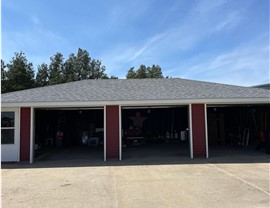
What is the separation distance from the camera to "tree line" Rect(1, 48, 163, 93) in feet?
125

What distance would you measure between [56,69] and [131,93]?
113 ft

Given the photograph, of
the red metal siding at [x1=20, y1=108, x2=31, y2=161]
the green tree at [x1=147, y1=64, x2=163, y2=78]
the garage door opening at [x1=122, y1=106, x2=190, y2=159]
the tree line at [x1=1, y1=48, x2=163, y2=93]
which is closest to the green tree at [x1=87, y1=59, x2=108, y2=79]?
the tree line at [x1=1, y1=48, x2=163, y2=93]

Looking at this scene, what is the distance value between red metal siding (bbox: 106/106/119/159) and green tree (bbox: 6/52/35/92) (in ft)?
88.3

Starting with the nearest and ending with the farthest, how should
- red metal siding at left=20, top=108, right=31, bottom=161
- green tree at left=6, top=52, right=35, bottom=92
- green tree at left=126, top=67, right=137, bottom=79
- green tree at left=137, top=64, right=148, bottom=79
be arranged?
red metal siding at left=20, top=108, right=31, bottom=161
green tree at left=6, top=52, right=35, bottom=92
green tree at left=126, top=67, right=137, bottom=79
green tree at left=137, top=64, right=148, bottom=79

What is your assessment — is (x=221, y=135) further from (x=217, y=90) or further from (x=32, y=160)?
(x=32, y=160)

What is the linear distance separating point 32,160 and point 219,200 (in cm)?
862

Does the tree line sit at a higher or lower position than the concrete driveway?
higher

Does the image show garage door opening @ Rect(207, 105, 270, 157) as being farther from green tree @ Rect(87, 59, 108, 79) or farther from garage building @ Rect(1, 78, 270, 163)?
green tree @ Rect(87, 59, 108, 79)

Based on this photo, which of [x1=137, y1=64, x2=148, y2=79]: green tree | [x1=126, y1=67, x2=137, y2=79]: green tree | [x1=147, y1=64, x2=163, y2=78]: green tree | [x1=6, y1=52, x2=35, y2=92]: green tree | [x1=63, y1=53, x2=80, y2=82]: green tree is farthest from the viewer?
[x1=147, y1=64, x2=163, y2=78]: green tree

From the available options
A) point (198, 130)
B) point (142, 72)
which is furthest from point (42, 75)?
point (198, 130)

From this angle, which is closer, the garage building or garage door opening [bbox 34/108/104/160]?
the garage building

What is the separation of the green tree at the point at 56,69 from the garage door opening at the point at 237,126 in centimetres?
2747

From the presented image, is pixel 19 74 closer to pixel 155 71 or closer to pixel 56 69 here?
pixel 56 69

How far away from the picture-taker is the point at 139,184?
27.4 feet
